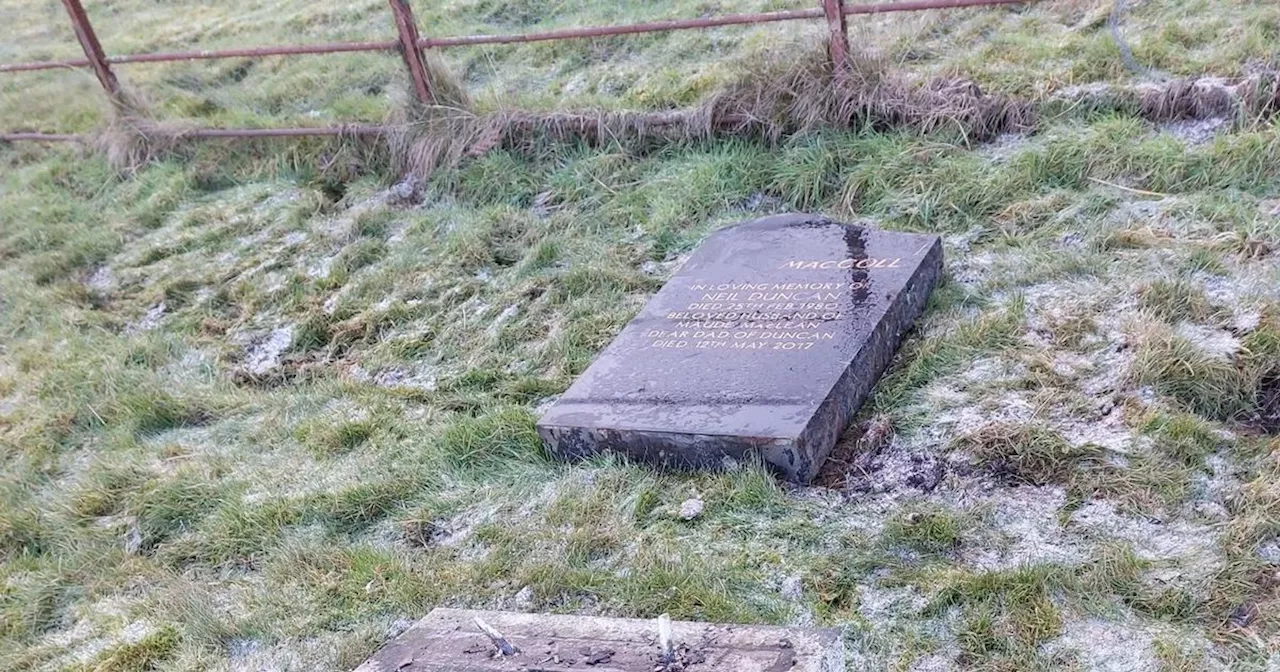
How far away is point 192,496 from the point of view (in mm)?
3211

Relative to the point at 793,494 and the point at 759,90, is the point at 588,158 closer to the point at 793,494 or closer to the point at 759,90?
the point at 759,90

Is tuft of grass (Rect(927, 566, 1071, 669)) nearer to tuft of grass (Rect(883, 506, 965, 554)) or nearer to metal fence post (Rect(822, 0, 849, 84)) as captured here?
tuft of grass (Rect(883, 506, 965, 554))

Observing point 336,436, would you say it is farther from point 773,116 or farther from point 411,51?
point 411,51

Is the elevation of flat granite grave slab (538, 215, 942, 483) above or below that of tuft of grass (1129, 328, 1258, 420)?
above

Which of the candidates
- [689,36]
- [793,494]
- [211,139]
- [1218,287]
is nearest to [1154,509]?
[793,494]

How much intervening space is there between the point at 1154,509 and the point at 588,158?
310 centimetres

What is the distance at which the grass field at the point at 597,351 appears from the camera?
2428 millimetres

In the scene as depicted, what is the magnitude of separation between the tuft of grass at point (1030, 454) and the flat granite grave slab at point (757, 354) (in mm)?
382

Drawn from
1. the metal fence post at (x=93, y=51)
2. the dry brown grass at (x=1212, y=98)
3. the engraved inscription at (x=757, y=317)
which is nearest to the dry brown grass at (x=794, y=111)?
the dry brown grass at (x=1212, y=98)

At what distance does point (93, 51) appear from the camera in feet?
20.6

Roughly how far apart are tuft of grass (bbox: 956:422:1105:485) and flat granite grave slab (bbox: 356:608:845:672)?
976 millimetres

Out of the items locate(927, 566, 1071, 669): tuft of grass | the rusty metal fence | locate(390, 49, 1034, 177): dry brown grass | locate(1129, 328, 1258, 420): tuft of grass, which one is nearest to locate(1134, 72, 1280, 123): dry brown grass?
locate(390, 49, 1034, 177): dry brown grass

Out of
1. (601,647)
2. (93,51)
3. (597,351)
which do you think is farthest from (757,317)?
(93,51)

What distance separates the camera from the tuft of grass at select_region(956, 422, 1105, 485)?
2.63 meters
